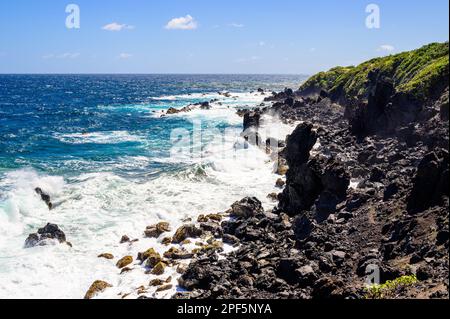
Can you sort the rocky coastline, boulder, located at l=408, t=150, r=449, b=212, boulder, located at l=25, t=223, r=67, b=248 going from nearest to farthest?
the rocky coastline < boulder, located at l=408, t=150, r=449, b=212 < boulder, located at l=25, t=223, r=67, b=248

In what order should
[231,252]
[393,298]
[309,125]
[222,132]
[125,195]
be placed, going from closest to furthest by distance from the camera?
[393,298] → [231,252] → [309,125] → [125,195] → [222,132]

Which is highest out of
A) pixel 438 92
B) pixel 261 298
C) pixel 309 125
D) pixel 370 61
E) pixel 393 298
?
pixel 370 61

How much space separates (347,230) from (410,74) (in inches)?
1645

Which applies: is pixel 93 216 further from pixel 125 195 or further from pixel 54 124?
pixel 54 124

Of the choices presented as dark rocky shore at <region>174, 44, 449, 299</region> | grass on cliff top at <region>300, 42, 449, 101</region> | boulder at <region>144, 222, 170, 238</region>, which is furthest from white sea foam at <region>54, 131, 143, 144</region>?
grass on cliff top at <region>300, 42, 449, 101</region>

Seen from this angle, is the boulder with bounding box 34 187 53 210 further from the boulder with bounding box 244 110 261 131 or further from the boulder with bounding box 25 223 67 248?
the boulder with bounding box 244 110 261 131

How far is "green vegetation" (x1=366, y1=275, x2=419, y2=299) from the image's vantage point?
1442 centimetres

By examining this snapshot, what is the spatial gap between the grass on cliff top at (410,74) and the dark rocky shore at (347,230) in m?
3.30

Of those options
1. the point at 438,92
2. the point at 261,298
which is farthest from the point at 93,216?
the point at 438,92

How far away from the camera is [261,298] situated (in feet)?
54.0

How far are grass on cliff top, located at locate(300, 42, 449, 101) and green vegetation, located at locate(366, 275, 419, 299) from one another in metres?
28.3

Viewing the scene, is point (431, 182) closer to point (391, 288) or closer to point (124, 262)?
point (391, 288)

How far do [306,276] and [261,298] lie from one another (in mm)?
2176

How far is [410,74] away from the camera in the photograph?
2203 inches
